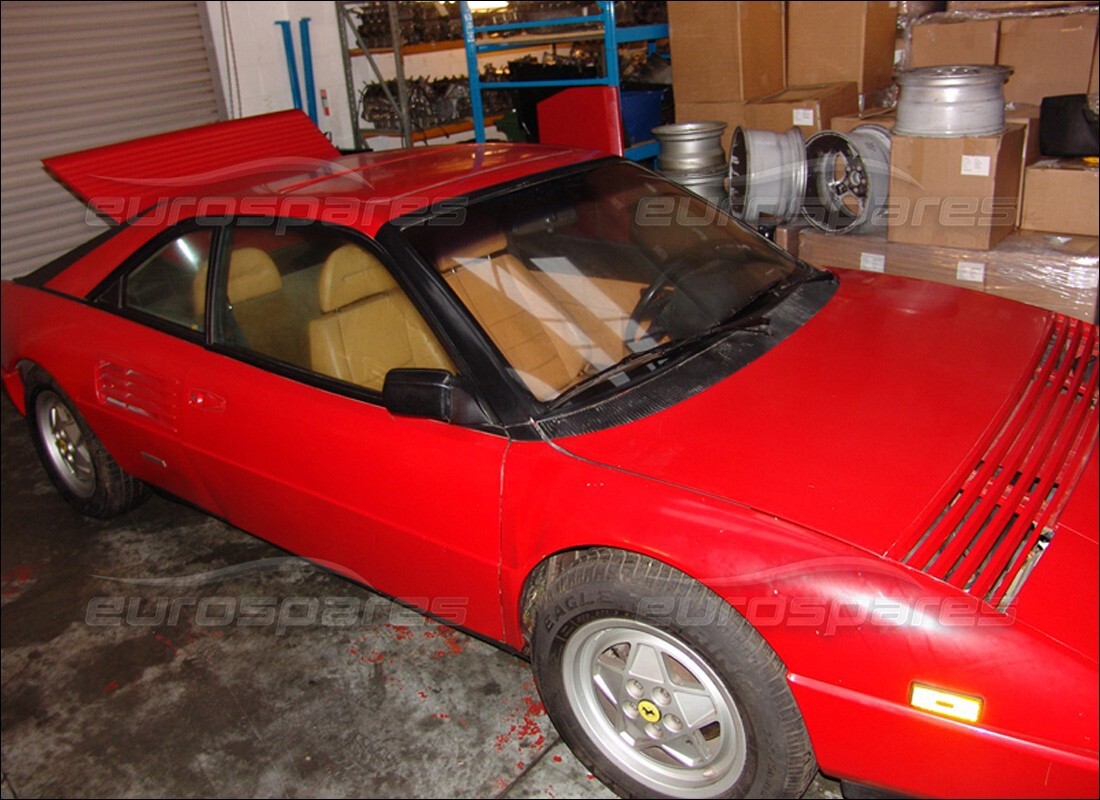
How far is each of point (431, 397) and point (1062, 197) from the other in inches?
138

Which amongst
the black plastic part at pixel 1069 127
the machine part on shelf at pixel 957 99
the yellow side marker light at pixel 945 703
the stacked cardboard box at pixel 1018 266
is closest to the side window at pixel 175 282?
the yellow side marker light at pixel 945 703

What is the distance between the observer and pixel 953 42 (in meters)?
5.06

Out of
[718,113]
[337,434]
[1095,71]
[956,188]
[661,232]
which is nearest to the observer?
[337,434]

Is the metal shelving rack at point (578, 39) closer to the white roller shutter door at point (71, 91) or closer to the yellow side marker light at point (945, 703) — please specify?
the white roller shutter door at point (71, 91)

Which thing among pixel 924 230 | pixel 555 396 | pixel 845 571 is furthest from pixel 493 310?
pixel 924 230

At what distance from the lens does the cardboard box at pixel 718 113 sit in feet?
17.8

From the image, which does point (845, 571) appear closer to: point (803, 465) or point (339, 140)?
point (803, 465)

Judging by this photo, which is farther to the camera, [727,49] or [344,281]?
[727,49]

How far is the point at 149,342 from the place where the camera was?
121 inches

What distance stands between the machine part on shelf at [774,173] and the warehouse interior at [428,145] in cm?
2

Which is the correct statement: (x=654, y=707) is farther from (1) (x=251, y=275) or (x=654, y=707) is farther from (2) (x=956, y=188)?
(2) (x=956, y=188)

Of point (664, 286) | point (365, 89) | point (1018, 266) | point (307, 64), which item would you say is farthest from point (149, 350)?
point (307, 64)

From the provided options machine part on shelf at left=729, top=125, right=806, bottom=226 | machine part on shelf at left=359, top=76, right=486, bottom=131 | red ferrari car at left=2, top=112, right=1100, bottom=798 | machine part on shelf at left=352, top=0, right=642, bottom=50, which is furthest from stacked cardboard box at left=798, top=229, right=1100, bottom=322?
machine part on shelf at left=359, top=76, right=486, bottom=131

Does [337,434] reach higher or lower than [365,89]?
lower
